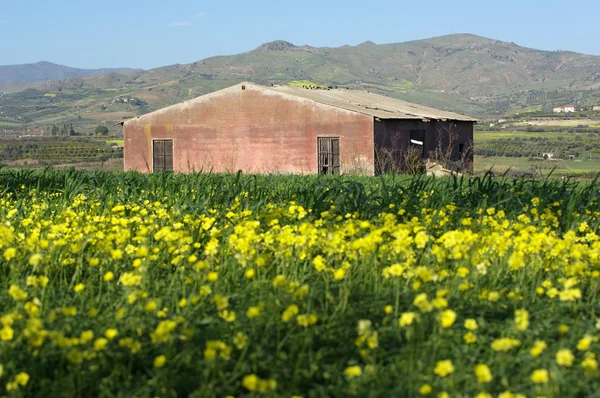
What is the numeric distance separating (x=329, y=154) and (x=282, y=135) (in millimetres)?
1995

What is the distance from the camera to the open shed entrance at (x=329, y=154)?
103 ft

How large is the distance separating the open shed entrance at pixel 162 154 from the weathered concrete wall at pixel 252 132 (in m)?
0.22

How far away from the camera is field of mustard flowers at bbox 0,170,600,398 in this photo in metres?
4.08

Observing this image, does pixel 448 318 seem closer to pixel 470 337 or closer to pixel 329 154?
pixel 470 337

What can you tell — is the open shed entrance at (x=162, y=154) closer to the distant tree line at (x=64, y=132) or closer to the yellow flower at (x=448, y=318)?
the yellow flower at (x=448, y=318)

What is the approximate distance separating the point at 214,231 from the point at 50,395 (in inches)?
102

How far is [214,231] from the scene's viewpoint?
21.3 ft

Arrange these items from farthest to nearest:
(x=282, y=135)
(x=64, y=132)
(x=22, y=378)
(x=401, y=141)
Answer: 1. (x=64, y=132)
2. (x=282, y=135)
3. (x=401, y=141)
4. (x=22, y=378)

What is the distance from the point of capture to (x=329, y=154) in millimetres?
31641

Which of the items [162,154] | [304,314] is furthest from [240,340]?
[162,154]

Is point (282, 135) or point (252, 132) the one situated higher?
point (252, 132)

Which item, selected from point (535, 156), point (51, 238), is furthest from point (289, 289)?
point (535, 156)

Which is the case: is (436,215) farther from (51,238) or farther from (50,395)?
(50,395)

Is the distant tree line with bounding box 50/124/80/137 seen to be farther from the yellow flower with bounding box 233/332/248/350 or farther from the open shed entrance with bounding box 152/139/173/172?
the yellow flower with bounding box 233/332/248/350
